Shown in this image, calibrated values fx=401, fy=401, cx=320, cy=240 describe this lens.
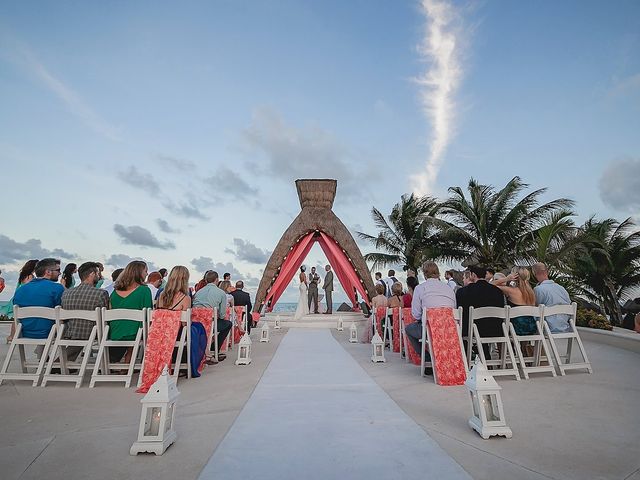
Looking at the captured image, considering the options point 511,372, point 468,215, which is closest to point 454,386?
point 511,372

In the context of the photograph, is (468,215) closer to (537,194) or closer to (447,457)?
(537,194)

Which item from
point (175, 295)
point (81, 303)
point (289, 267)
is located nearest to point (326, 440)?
point (175, 295)

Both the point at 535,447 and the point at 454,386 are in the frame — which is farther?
the point at 454,386

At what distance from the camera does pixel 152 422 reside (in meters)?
2.43

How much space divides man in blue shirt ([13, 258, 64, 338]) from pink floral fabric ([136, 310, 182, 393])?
1.42 metres

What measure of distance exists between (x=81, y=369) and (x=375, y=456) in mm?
3356

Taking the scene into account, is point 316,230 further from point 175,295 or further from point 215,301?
point 175,295

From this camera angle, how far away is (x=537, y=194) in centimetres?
1609

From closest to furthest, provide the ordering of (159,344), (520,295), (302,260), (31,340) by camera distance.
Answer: (159,344) → (31,340) → (520,295) → (302,260)

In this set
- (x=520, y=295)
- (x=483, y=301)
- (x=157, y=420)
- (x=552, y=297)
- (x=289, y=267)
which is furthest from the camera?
(x=289, y=267)

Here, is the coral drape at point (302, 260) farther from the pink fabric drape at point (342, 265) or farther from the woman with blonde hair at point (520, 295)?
the woman with blonde hair at point (520, 295)

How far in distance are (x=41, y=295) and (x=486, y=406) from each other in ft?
16.0

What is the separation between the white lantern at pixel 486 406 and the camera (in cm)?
255

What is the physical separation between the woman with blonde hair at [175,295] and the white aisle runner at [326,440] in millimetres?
1278
